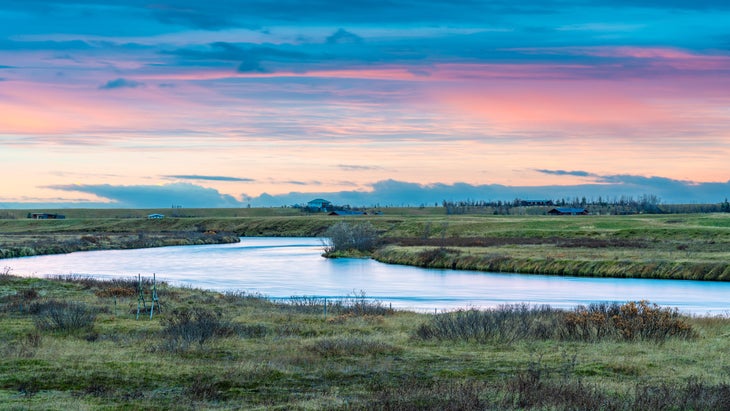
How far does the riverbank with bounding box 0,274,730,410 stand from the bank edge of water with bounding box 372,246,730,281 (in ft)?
96.7

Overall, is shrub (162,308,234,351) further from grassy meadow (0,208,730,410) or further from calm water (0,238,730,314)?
calm water (0,238,730,314)

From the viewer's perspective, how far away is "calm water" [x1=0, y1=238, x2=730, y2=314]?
4109cm

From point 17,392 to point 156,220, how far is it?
6880 inches

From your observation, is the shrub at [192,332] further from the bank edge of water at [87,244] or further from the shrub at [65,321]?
the bank edge of water at [87,244]

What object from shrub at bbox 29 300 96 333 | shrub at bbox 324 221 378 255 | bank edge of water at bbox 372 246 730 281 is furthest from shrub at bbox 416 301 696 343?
shrub at bbox 324 221 378 255

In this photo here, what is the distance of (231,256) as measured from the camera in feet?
273

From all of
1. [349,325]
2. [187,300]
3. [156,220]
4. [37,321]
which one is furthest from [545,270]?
[156,220]

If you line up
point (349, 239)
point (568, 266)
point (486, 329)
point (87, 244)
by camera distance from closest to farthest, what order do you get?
point (486, 329) → point (568, 266) → point (349, 239) → point (87, 244)

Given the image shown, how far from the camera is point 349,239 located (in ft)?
276

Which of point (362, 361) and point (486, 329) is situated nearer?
point (362, 361)

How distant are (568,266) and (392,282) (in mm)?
14519

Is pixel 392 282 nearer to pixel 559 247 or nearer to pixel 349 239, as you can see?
pixel 559 247

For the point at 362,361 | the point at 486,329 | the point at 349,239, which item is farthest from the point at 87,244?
the point at 362,361

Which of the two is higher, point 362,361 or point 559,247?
point 559,247
